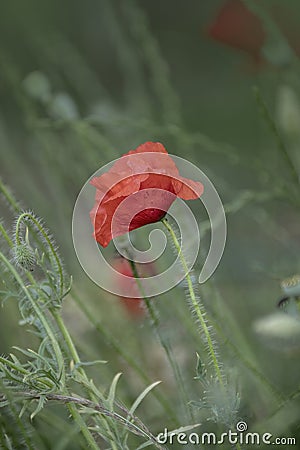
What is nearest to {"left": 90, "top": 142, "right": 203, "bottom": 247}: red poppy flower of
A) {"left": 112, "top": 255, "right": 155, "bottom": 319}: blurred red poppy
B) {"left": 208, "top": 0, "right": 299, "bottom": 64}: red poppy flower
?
{"left": 112, "top": 255, "right": 155, "bottom": 319}: blurred red poppy

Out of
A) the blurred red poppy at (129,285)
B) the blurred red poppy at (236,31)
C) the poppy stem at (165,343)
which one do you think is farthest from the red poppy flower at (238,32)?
the poppy stem at (165,343)

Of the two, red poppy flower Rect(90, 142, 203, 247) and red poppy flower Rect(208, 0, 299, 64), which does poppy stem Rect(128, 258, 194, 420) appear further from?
red poppy flower Rect(208, 0, 299, 64)

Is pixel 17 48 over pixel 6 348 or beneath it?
over

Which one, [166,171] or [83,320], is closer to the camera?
[166,171]

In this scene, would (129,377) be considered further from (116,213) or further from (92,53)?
(92,53)

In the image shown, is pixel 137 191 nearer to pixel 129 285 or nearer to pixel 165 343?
pixel 165 343

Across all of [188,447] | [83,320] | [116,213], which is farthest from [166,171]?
[83,320]

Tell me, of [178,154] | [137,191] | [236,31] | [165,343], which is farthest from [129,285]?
[236,31]
